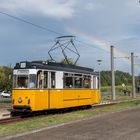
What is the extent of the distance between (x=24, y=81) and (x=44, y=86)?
1161 mm

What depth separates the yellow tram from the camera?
23219 mm

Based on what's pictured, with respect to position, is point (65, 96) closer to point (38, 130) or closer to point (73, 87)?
point (73, 87)

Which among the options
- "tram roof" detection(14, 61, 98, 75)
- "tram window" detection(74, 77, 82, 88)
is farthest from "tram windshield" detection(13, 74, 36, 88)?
"tram window" detection(74, 77, 82, 88)

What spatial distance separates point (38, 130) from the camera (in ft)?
50.4

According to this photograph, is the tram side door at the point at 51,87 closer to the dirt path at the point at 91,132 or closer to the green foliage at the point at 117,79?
the dirt path at the point at 91,132

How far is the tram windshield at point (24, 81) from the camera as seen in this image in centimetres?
2331

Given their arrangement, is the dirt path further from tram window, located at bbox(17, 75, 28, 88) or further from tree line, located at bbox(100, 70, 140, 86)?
tree line, located at bbox(100, 70, 140, 86)

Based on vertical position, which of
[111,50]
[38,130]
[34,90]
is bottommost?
[38,130]

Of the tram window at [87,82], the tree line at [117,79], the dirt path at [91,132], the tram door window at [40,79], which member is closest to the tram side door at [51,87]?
the tram door window at [40,79]

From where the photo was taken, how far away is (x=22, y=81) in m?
23.9

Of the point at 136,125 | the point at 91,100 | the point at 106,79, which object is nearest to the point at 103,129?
the point at 136,125

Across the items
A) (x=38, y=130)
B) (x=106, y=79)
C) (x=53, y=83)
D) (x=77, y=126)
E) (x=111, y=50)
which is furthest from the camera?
(x=106, y=79)

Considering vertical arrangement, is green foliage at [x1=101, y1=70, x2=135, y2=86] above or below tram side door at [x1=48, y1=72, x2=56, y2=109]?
above

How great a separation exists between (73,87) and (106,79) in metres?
96.7
